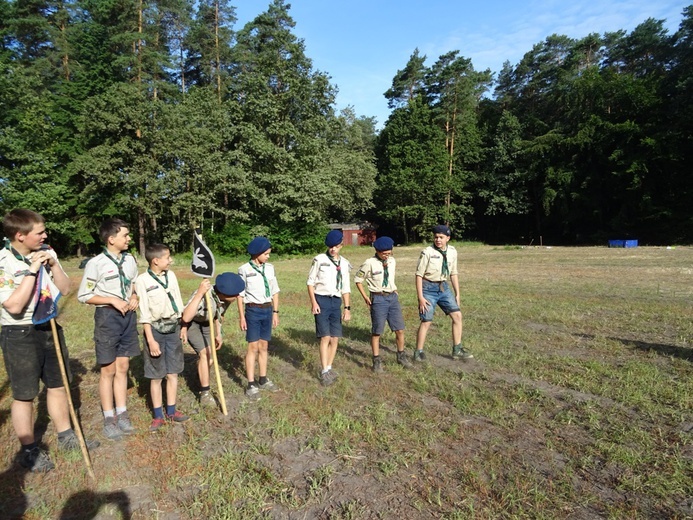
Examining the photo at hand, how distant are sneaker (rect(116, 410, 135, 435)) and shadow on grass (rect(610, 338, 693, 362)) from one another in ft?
24.3

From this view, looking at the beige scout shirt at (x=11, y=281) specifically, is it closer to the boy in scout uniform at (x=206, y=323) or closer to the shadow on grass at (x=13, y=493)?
the shadow on grass at (x=13, y=493)

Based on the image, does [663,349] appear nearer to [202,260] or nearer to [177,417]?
[202,260]

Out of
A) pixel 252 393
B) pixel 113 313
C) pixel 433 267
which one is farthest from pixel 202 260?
pixel 433 267

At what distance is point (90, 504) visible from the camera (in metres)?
3.21

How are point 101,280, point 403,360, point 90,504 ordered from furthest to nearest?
point 403,360
point 101,280
point 90,504

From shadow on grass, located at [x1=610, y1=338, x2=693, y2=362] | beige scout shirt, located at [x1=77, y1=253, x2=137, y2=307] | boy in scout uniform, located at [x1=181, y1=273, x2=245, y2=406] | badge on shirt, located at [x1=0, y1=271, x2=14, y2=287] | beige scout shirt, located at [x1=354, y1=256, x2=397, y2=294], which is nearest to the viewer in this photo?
badge on shirt, located at [x1=0, y1=271, x2=14, y2=287]

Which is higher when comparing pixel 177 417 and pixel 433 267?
pixel 433 267

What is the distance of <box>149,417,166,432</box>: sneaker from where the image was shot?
4363mm

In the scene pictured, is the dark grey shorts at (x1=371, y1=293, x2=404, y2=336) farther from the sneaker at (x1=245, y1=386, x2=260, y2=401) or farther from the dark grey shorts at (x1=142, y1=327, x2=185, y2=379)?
the dark grey shorts at (x1=142, y1=327, x2=185, y2=379)

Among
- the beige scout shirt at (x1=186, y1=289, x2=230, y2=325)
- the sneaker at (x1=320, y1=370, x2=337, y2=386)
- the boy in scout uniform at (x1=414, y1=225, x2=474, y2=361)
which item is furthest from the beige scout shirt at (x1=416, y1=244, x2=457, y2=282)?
the beige scout shirt at (x1=186, y1=289, x2=230, y2=325)

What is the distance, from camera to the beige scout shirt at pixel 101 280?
4.14 meters

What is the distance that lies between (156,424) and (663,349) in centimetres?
743

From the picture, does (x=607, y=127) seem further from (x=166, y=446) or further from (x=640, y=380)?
(x=166, y=446)

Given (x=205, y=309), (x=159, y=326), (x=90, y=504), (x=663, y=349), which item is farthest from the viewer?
(x=663, y=349)
